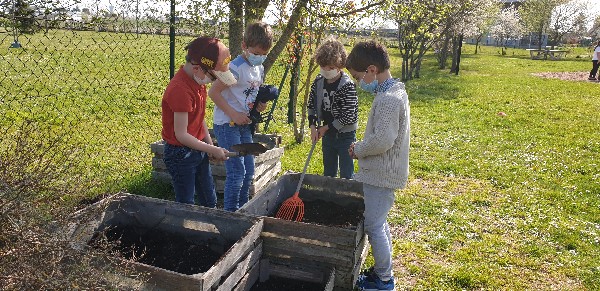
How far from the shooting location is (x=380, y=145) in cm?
297

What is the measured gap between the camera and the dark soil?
3654 millimetres

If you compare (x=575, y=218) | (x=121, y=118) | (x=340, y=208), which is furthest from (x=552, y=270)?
(x=121, y=118)

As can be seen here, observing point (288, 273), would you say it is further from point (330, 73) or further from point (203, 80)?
point (330, 73)

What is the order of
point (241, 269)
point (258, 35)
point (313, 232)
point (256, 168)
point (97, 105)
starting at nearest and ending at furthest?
point (241, 269)
point (313, 232)
point (258, 35)
point (256, 168)
point (97, 105)

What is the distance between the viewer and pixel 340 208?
3.82m

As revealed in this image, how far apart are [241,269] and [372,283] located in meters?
1.11

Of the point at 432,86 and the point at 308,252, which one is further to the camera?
the point at 432,86

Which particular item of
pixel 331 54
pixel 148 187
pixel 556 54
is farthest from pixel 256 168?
pixel 556 54

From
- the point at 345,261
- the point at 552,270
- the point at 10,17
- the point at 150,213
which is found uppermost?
the point at 10,17

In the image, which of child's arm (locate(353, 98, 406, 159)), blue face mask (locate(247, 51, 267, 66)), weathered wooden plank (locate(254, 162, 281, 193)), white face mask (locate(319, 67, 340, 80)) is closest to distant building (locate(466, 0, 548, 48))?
weathered wooden plank (locate(254, 162, 281, 193))

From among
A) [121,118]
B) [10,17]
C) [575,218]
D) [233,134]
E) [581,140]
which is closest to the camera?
[10,17]

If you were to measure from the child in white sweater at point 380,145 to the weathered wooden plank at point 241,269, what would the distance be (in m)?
0.80

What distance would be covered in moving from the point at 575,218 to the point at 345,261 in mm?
3250

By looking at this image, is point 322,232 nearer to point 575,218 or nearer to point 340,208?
point 340,208
